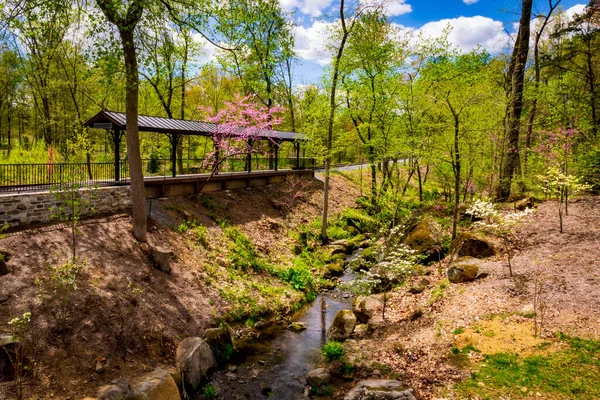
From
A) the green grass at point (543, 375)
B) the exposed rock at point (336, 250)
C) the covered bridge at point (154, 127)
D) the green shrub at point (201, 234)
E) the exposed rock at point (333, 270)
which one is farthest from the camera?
the exposed rock at point (336, 250)

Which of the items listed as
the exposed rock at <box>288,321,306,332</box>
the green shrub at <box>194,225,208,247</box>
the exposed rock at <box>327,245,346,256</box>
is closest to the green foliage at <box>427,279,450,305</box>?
the exposed rock at <box>288,321,306,332</box>

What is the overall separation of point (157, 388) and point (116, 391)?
0.72 metres

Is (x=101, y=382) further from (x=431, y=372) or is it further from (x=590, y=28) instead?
(x=590, y=28)

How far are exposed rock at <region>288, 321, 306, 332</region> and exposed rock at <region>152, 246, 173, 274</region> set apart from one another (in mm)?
4197

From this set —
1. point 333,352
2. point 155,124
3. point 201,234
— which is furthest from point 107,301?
point 155,124

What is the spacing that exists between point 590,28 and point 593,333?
17.8 metres

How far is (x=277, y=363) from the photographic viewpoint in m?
8.82

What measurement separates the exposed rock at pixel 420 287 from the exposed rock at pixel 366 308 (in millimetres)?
1138

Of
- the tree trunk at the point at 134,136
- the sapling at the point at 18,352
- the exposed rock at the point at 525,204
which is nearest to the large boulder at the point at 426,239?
the exposed rock at the point at 525,204

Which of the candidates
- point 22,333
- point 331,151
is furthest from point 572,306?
point 331,151

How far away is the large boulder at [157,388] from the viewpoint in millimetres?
6556

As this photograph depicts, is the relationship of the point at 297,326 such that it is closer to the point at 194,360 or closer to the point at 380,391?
Result: the point at 194,360

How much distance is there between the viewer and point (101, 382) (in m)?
6.73

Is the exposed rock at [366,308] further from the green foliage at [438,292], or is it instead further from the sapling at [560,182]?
the sapling at [560,182]
